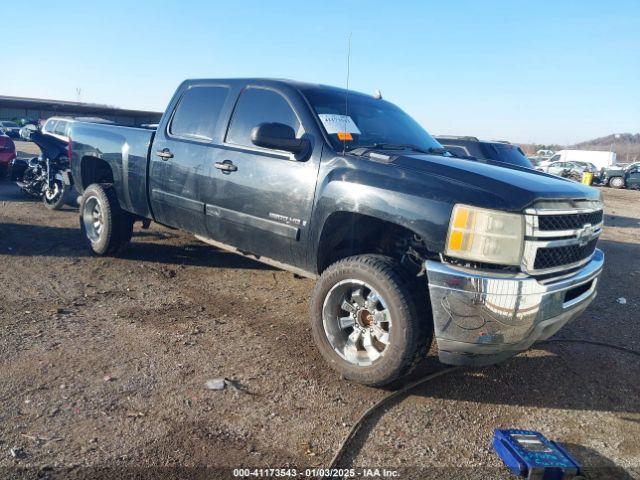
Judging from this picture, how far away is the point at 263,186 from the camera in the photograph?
404 cm

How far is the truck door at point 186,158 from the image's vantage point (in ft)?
15.2

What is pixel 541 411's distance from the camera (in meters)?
3.28

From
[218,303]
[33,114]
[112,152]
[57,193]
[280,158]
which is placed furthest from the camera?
[33,114]

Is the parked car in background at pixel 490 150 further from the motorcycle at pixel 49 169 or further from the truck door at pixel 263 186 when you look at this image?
the motorcycle at pixel 49 169

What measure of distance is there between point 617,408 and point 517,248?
56.0 inches

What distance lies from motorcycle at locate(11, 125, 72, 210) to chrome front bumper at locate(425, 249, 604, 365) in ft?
24.8

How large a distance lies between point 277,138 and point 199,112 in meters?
1.53

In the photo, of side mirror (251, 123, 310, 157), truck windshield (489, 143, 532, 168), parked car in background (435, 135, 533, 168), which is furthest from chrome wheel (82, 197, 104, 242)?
truck windshield (489, 143, 532, 168)

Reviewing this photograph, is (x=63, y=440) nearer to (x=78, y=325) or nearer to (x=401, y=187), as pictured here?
(x=78, y=325)

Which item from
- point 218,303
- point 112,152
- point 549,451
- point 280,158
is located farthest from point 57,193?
point 549,451

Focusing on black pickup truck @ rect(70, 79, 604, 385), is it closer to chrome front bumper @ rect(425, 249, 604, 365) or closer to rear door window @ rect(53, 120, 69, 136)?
chrome front bumper @ rect(425, 249, 604, 365)

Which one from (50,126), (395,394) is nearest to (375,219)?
(395,394)

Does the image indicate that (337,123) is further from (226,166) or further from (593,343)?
(593,343)

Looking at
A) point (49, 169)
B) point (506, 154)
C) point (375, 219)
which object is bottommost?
point (49, 169)
